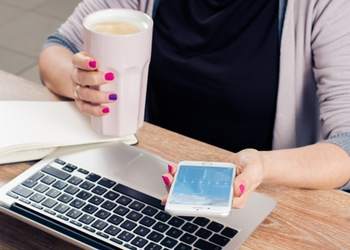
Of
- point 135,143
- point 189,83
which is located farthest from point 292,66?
point 135,143

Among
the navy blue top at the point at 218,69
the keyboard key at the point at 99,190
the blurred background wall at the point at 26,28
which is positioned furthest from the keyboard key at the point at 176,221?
the blurred background wall at the point at 26,28

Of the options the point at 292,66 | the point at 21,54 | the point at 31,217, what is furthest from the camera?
the point at 21,54

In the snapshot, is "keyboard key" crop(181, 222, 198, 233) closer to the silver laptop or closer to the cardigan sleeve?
the silver laptop

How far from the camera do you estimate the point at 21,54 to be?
273cm

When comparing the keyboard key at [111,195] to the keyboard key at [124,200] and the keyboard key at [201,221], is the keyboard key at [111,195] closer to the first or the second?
the keyboard key at [124,200]

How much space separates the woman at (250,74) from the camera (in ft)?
3.45

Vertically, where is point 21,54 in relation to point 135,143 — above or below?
below

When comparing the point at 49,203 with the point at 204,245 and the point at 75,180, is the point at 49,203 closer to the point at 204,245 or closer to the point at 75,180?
the point at 75,180

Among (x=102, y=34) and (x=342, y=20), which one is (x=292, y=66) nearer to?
(x=342, y=20)

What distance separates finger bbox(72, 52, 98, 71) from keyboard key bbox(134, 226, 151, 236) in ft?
0.72

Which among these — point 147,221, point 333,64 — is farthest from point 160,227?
point 333,64

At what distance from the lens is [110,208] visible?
2.80 feet

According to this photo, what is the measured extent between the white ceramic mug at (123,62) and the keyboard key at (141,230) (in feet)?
0.57

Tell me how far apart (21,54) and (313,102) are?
1.76 metres
